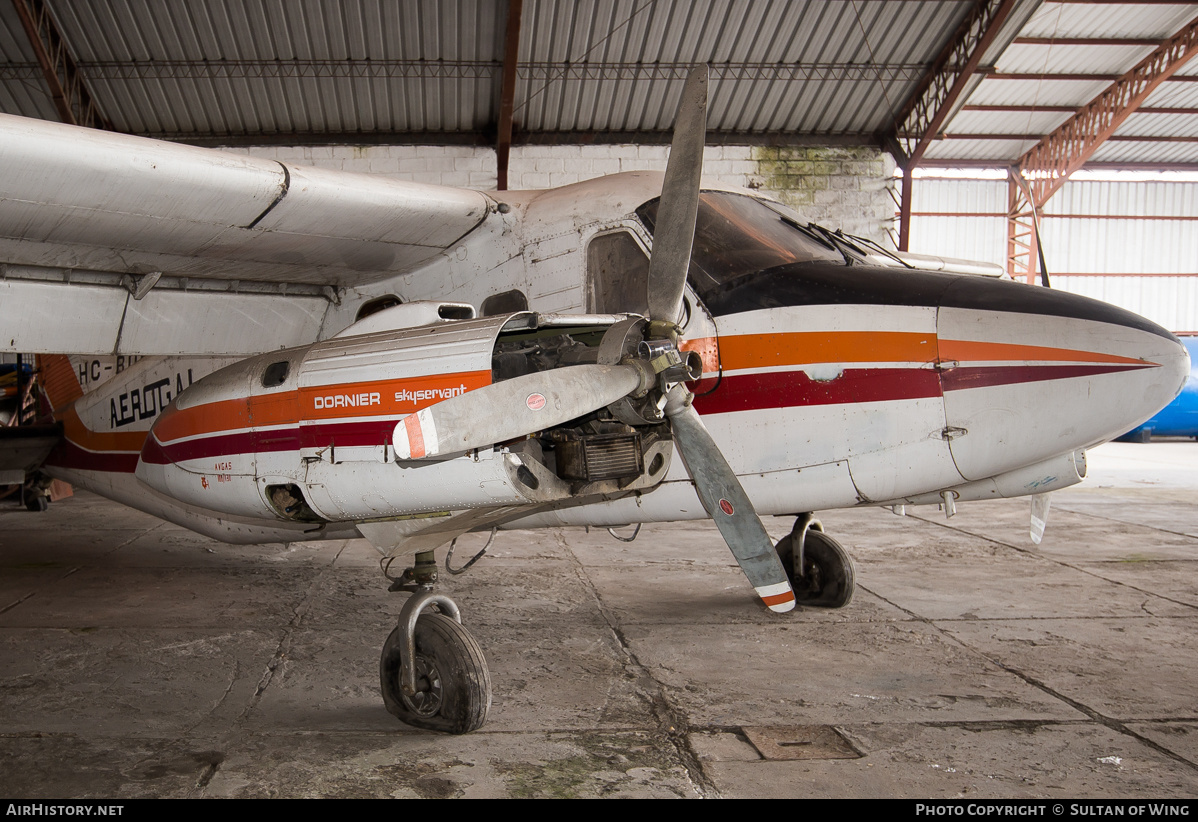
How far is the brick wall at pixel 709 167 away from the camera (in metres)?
15.6

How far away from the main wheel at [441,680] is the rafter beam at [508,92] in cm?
1141

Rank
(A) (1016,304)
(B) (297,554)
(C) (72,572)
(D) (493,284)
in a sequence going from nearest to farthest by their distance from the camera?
(A) (1016,304)
(D) (493,284)
(C) (72,572)
(B) (297,554)

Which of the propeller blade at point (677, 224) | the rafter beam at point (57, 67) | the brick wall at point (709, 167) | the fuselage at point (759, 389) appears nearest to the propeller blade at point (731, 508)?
the fuselage at point (759, 389)

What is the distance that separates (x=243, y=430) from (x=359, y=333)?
79 centimetres

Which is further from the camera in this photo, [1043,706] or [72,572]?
[72,572]

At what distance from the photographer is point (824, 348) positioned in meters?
4.62

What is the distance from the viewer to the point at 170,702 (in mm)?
4309

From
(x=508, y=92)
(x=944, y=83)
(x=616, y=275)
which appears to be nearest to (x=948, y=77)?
(x=944, y=83)

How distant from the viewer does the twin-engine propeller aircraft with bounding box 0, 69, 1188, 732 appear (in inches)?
155

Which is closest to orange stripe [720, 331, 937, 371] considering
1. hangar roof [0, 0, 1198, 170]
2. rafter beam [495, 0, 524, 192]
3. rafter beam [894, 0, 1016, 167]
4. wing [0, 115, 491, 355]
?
wing [0, 115, 491, 355]

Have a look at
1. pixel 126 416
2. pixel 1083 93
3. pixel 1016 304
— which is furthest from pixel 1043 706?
pixel 1083 93

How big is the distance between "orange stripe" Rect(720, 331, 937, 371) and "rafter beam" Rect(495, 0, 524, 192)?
33.6 ft
